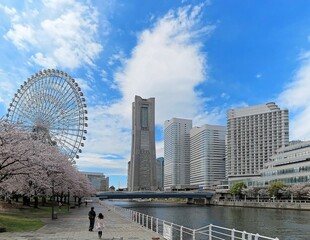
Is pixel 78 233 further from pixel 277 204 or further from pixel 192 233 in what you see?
pixel 277 204

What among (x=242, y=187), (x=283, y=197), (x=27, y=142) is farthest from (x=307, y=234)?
(x=242, y=187)

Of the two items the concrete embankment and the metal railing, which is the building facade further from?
the metal railing

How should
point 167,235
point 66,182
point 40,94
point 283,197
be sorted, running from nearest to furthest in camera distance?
point 167,235 < point 66,182 < point 40,94 < point 283,197

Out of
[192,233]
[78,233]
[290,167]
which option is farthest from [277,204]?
[78,233]

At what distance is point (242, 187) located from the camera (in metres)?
160

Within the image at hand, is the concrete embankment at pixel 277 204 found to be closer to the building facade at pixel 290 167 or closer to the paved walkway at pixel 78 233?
the building facade at pixel 290 167

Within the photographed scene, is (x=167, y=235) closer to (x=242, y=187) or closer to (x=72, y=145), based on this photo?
(x=72, y=145)

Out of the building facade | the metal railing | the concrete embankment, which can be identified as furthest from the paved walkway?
the building facade

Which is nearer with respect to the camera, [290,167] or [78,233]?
[78,233]

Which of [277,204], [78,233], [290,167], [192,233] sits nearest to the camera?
[192,233]

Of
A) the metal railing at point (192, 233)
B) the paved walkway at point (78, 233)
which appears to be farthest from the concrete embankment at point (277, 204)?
the paved walkway at point (78, 233)

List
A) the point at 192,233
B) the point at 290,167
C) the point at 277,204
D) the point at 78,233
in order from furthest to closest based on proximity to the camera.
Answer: the point at 290,167, the point at 277,204, the point at 78,233, the point at 192,233

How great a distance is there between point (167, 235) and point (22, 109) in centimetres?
5708

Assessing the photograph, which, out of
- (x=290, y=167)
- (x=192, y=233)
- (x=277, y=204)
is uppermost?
(x=290, y=167)
